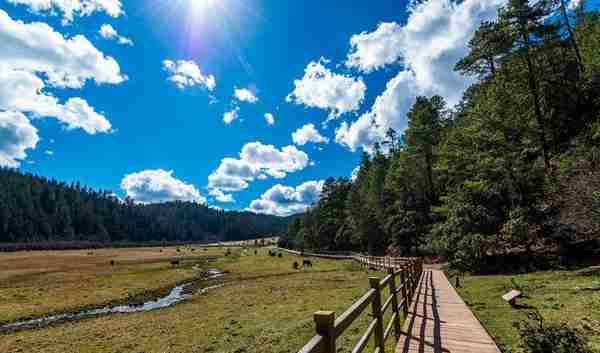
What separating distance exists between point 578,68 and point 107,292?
4103 cm

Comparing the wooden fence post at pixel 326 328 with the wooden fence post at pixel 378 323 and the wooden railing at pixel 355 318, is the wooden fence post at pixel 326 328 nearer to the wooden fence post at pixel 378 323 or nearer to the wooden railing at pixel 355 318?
the wooden railing at pixel 355 318

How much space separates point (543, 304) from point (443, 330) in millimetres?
4439

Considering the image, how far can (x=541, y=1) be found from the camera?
20.2 m

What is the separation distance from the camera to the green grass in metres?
6.95

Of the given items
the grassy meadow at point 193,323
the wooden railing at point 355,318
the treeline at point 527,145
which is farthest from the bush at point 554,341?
the treeline at point 527,145

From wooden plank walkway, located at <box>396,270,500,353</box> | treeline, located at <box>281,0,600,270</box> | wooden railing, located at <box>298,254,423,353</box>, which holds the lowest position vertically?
wooden plank walkway, located at <box>396,270,500,353</box>

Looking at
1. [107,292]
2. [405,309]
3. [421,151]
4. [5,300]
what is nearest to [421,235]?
[421,151]

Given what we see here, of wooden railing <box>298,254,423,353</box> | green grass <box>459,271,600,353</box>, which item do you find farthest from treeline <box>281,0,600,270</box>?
wooden railing <box>298,254,423,353</box>

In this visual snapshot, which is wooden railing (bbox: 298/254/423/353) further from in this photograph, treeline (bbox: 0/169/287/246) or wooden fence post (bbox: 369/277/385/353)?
treeline (bbox: 0/169/287/246)

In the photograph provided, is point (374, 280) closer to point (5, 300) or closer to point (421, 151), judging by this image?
point (5, 300)

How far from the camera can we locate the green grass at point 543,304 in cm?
695

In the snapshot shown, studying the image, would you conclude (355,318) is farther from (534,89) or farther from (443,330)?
(534,89)

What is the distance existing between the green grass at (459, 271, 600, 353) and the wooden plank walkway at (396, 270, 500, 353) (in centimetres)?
35

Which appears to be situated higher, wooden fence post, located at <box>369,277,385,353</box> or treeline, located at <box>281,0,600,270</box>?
treeline, located at <box>281,0,600,270</box>
